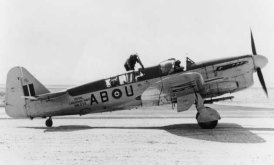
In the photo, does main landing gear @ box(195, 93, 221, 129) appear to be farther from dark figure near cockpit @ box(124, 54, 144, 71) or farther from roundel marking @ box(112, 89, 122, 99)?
roundel marking @ box(112, 89, 122, 99)

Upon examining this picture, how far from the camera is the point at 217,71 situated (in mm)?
11422

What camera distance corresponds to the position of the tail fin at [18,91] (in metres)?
12.6

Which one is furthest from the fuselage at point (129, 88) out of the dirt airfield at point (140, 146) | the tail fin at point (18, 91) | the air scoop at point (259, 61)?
the dirt airfield at point (140, 146)

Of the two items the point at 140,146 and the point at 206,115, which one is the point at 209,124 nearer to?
the point at 206,115

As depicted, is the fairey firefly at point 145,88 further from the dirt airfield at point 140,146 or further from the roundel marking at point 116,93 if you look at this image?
the dirt airfield at point 140,146

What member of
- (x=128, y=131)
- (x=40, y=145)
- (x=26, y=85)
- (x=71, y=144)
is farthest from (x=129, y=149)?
(x=26, y=85)

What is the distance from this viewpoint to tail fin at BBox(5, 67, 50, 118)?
1257 centimetres

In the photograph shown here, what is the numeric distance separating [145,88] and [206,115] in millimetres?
2421

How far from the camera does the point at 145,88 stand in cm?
1175

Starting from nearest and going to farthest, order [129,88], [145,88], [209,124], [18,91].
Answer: [209,124], [145,88], [129,88], [18,91]

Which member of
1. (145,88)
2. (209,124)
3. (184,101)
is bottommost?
(209,124)

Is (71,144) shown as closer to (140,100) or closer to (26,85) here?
(140,100)

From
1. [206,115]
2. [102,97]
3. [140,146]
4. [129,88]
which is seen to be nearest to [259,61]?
Answer: [206,115]

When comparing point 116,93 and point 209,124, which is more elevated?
point 116,93
